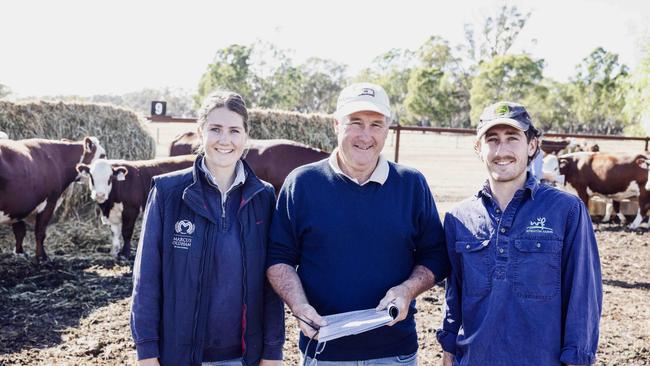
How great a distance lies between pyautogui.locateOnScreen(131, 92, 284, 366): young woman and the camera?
2156 mm

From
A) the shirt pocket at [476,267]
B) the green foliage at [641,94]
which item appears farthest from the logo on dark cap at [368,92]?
the green foliage at [641,94]

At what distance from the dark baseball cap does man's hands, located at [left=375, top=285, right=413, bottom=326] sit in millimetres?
711

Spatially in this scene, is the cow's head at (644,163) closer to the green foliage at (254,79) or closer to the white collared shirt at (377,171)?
the white collared shirt at (377,171)

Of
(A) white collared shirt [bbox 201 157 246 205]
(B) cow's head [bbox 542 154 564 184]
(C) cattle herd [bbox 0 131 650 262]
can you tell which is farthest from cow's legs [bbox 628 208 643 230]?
(A) white collared shirt [bbox 201 157 246 205]

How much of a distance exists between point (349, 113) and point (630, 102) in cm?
2254

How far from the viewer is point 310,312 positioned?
2.17 meters

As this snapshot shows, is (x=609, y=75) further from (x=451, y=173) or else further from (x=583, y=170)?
(x=583, y=170)

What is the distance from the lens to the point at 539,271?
2.06 m

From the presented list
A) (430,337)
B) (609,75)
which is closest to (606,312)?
(430,337)

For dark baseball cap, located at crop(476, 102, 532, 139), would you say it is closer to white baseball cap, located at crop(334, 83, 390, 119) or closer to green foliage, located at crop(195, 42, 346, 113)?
white baseball cap, located at crop(334, 83, 390, 119)

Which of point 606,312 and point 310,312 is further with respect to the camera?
point 606,312

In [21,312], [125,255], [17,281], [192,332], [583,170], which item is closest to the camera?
[192,332]

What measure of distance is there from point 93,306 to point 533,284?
4586 mm

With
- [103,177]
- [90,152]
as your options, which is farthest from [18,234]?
[90,152]
